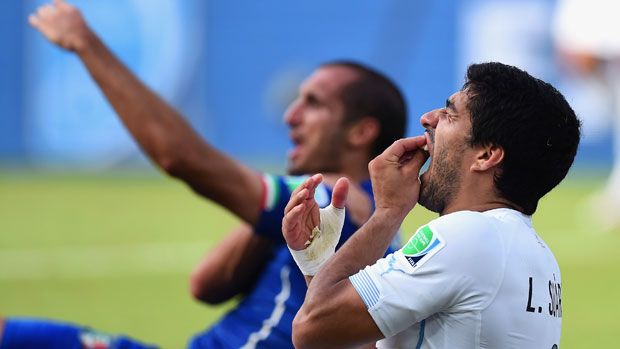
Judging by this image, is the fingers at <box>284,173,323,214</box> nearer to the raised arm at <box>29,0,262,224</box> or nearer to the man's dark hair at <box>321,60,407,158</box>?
the raised arm at <box>29,0,262,224</box>

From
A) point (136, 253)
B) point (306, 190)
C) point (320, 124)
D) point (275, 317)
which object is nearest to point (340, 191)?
point (306, 190)

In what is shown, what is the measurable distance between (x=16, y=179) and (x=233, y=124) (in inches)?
136

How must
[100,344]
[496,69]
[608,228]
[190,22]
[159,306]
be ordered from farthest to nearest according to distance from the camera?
[190,22] → [608,228] → [159,306] → [100,344] → [496,69]

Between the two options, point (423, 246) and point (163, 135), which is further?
point (163, 135)

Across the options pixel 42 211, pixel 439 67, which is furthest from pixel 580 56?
pixel 42 211

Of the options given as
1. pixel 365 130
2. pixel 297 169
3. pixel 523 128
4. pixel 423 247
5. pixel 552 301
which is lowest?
pixel 552 301

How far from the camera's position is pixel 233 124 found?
18.5 m

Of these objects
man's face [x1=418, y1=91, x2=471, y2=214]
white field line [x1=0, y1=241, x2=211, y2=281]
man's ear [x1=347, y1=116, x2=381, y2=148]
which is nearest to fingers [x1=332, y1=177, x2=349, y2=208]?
man's face [x1=418, y1=91, x2=471, y2=214]

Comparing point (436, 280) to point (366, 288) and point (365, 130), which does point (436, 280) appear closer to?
point (366, 288)

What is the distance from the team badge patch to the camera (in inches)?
110

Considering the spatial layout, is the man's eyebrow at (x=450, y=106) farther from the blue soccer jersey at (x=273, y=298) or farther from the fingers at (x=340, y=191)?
the blue soccer jersey at (x=273, y=298)

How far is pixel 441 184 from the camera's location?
3021 mm

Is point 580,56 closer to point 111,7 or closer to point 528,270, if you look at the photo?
point 111,7

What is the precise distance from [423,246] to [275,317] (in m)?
1.54
